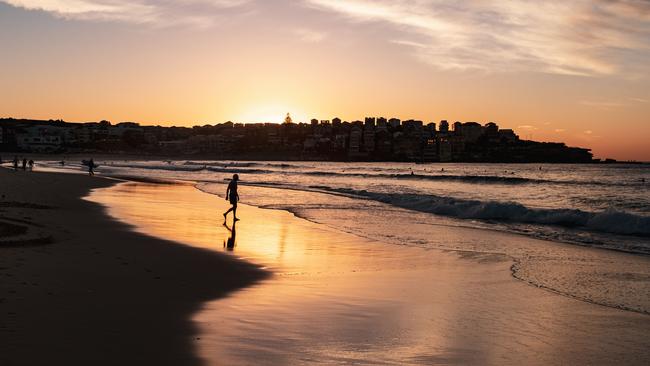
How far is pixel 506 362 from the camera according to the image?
6.52 metres

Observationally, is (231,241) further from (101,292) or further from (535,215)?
(535,215)

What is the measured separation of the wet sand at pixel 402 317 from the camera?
263 inches

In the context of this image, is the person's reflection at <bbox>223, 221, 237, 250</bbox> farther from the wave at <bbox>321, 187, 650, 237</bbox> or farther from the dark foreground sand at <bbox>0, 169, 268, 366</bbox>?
the wave at <bbox>321, 187, 650, 237</bbox>

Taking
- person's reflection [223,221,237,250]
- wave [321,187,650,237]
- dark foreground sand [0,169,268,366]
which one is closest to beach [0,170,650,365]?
dark foreground sand [0,169,268,366]

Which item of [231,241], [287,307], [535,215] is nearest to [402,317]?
[287,307]

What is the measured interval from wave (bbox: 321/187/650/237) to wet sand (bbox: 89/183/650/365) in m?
10.3

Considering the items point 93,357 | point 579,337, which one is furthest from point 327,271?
point 93,357

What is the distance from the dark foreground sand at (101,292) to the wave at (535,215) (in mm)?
16271

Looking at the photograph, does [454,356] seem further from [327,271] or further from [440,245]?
[440,245]

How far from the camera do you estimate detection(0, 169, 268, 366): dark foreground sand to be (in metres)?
6.14

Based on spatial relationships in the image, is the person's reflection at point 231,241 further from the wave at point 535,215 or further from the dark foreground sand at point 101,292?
the wave at point 535,215

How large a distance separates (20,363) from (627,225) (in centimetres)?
2222

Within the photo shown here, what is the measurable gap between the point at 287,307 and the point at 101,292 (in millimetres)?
2826

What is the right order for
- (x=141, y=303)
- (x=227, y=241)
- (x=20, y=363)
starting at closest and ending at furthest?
(x=20, y=363) → (x=141, y=303) → (x=227, y=241)
